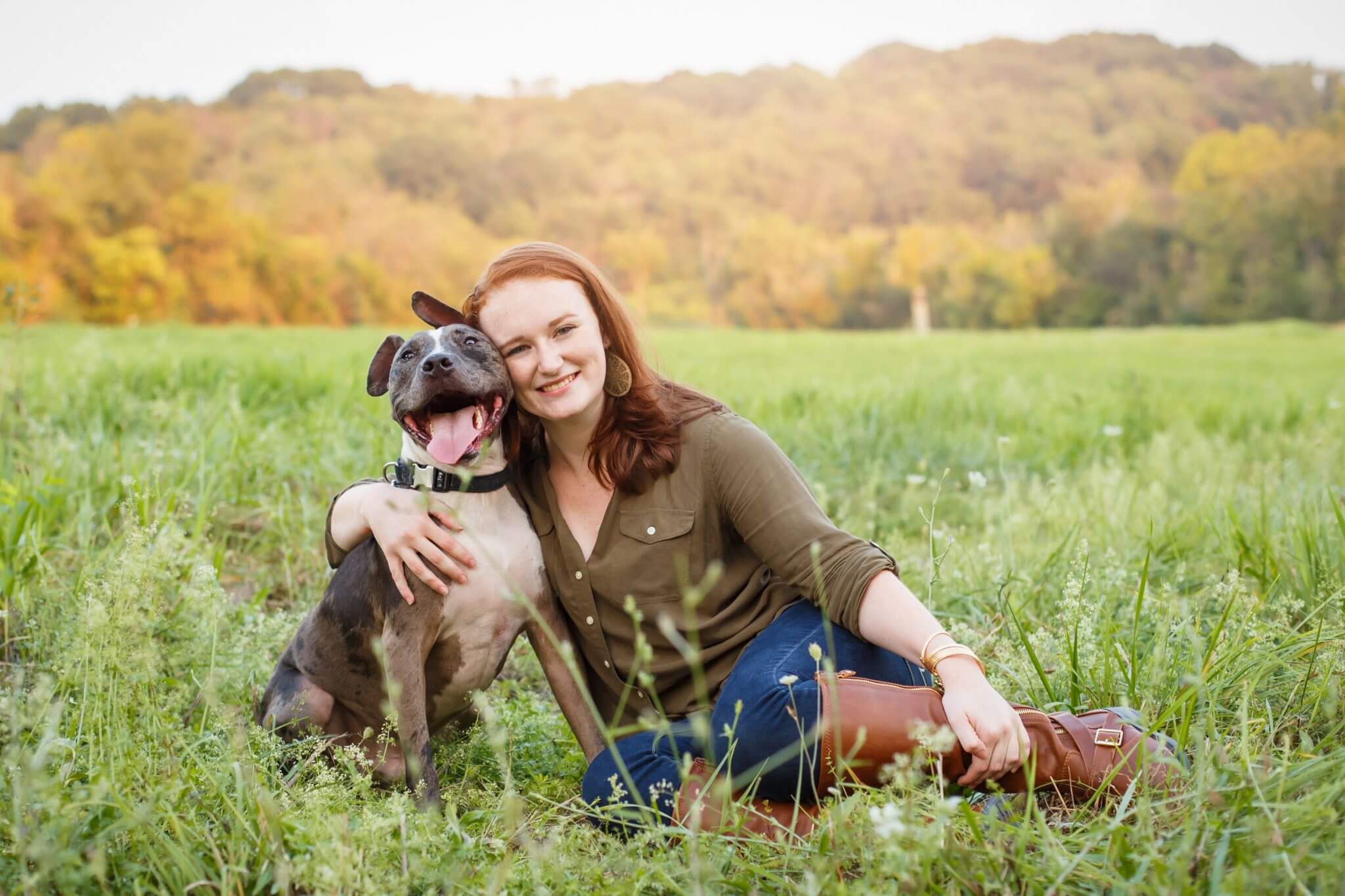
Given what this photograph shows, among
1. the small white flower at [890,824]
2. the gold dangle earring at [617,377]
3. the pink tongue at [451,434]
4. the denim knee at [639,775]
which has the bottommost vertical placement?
the denim knee at [639,775]

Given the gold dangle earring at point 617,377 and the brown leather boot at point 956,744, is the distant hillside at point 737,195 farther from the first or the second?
the brown leather boot at point 956,744

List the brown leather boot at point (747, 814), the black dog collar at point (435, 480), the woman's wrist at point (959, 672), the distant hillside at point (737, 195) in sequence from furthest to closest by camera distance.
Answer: the distant hillside at point (737, 195) < the black dog collar at point (435, 480) < the woman's wrist at point (959, 672) < the brown leather boot at point (747, 814)

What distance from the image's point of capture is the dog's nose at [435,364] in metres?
2.46

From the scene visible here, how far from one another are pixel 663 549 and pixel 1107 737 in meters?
1.20

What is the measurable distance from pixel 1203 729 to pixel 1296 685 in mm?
555

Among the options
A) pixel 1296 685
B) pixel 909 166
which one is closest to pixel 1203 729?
pixel 1296 685

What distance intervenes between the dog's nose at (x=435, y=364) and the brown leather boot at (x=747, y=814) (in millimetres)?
1137

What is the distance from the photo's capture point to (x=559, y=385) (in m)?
2.74

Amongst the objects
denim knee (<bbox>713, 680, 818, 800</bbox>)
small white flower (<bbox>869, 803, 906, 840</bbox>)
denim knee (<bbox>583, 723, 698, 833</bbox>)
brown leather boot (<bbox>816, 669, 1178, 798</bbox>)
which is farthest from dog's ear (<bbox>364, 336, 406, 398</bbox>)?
small white flower (<bbox>869, 803, 906, 840</bbox>)

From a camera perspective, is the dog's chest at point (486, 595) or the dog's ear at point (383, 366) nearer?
the dog's chest at point (486, 595)

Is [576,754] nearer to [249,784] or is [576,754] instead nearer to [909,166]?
[249,784]

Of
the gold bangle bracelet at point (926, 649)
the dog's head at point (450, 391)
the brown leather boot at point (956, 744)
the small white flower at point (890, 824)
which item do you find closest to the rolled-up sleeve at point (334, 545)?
the dog's head at point (450, 391)

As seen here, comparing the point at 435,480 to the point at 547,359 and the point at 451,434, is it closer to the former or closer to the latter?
the point at 451,434

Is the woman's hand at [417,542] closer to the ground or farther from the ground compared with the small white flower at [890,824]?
farther from the ground
